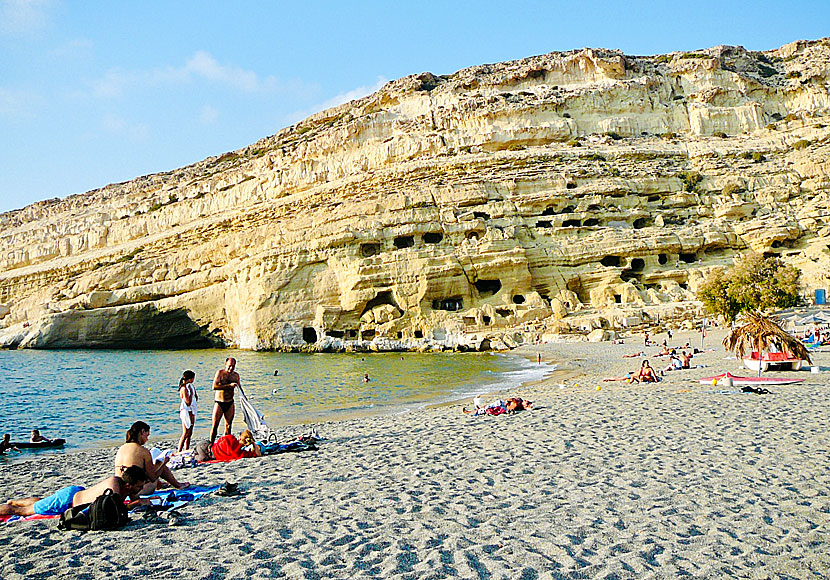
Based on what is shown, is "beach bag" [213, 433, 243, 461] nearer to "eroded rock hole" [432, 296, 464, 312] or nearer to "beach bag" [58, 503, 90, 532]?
"beach bag" [58, 503, 90, 532]

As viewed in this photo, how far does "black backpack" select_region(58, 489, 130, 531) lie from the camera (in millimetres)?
4797

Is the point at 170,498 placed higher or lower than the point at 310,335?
lower

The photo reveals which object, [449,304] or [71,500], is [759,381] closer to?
[71,500]

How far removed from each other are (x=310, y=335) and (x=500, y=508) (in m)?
31.6

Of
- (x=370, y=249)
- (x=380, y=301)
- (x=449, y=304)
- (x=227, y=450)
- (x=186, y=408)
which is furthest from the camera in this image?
(x=370, y=249)

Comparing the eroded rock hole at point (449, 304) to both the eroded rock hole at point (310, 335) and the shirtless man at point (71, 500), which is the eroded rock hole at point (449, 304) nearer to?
the eroded rock hole at point (310, 335)

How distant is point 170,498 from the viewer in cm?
564

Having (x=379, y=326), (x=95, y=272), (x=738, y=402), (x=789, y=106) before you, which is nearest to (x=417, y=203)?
(x=379, y=326)

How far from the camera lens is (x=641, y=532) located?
14.8 ft

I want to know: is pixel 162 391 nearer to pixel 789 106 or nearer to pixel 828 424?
pixel 828 424

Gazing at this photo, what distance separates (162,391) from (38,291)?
121 ft

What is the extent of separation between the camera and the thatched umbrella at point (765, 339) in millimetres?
14648

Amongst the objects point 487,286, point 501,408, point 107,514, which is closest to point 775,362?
point 501,408

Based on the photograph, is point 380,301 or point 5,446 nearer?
point 5,446
